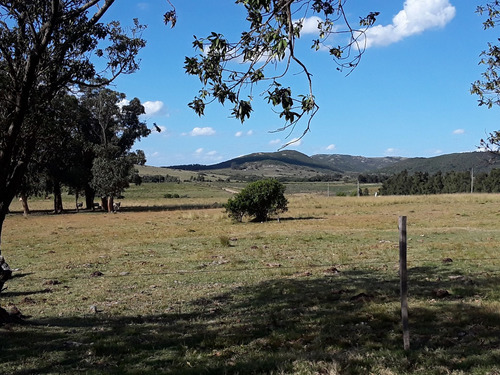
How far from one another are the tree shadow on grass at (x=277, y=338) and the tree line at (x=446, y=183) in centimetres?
9292

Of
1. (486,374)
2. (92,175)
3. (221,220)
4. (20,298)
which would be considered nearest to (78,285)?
(20,298)

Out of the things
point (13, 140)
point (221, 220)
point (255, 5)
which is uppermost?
point (255, 5)

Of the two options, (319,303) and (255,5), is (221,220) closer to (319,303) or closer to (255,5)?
(319,303)

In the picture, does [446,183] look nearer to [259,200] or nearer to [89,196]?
[89,196]

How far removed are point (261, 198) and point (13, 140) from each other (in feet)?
84.3

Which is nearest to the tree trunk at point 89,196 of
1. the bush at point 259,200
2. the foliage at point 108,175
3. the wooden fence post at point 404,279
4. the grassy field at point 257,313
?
the foliage at point 108,175

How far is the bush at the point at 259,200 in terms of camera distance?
32.3m

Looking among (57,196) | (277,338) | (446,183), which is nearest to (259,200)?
(277,338)

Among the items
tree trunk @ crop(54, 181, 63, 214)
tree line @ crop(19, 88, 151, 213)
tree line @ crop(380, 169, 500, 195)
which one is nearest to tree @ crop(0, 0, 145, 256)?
tree line @ crop(19, 88, 151, 213)

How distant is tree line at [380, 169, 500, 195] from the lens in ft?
310

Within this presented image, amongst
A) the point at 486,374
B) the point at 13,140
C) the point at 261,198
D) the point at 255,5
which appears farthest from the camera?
the point at 261,198

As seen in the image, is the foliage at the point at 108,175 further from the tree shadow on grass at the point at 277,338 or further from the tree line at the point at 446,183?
the tree line at the point at 446,183

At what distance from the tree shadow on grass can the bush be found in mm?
23096

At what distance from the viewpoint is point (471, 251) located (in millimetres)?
14750
